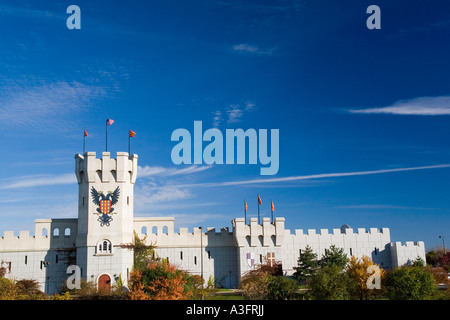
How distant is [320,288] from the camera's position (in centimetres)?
3434

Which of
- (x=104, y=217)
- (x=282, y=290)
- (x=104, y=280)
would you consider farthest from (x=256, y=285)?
(x=104, y=217)

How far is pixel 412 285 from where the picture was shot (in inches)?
1405

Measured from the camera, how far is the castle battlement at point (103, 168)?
49.5 m

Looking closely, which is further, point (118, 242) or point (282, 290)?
point (118, 242)

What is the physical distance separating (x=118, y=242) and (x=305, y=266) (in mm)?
22280

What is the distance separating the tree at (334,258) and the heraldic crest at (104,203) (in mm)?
26599

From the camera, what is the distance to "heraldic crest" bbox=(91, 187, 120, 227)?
48812 millimetres

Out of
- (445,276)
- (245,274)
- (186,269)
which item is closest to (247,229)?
(245,274)

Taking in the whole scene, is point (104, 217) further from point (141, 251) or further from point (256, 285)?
point (256, 285)

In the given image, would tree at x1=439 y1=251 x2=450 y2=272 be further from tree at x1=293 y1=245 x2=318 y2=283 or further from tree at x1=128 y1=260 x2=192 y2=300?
tree at x1=128 y1=260 x2=192 y2=300

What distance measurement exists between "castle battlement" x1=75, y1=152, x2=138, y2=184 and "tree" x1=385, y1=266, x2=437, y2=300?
1206 inches

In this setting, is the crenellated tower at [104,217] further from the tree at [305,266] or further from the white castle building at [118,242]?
the tree at [305,266]
